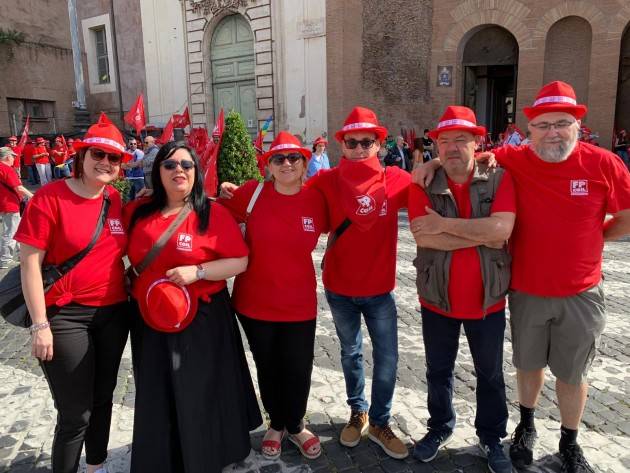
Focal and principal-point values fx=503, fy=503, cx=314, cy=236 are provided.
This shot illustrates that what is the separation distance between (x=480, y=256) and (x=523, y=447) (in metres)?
1.22

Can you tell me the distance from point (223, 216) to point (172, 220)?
0.28 meters

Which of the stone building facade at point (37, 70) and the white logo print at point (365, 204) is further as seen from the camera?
the stone building facade at point (37, 70)

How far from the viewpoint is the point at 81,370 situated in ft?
8.28

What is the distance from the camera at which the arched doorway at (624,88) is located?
16.7m

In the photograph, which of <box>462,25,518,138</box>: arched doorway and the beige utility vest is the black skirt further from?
<box>462,25,518,138</box>: arched doorway

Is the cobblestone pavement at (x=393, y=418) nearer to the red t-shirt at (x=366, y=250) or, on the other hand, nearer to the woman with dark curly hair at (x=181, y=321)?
the woman with dark curly hair at (x=181, y=321)

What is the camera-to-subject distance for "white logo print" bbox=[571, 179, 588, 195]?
2.65 m

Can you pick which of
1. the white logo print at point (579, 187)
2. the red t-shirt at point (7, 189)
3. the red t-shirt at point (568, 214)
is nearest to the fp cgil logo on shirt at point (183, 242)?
the red t-shirt at point (568, 214)

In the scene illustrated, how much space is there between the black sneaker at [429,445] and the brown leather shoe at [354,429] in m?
0.35

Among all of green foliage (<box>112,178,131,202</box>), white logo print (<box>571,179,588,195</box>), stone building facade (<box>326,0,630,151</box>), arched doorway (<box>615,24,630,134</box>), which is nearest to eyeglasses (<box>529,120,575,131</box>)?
white logo print (<box>571,179,588,195</box>)

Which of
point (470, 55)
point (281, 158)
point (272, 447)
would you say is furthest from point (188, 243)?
point (470, 55)

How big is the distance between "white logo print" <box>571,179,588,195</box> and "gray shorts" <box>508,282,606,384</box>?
1.75 feet

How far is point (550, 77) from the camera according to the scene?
16.5 metres

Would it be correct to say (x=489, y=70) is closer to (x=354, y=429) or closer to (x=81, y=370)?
(x=354, y=429)
